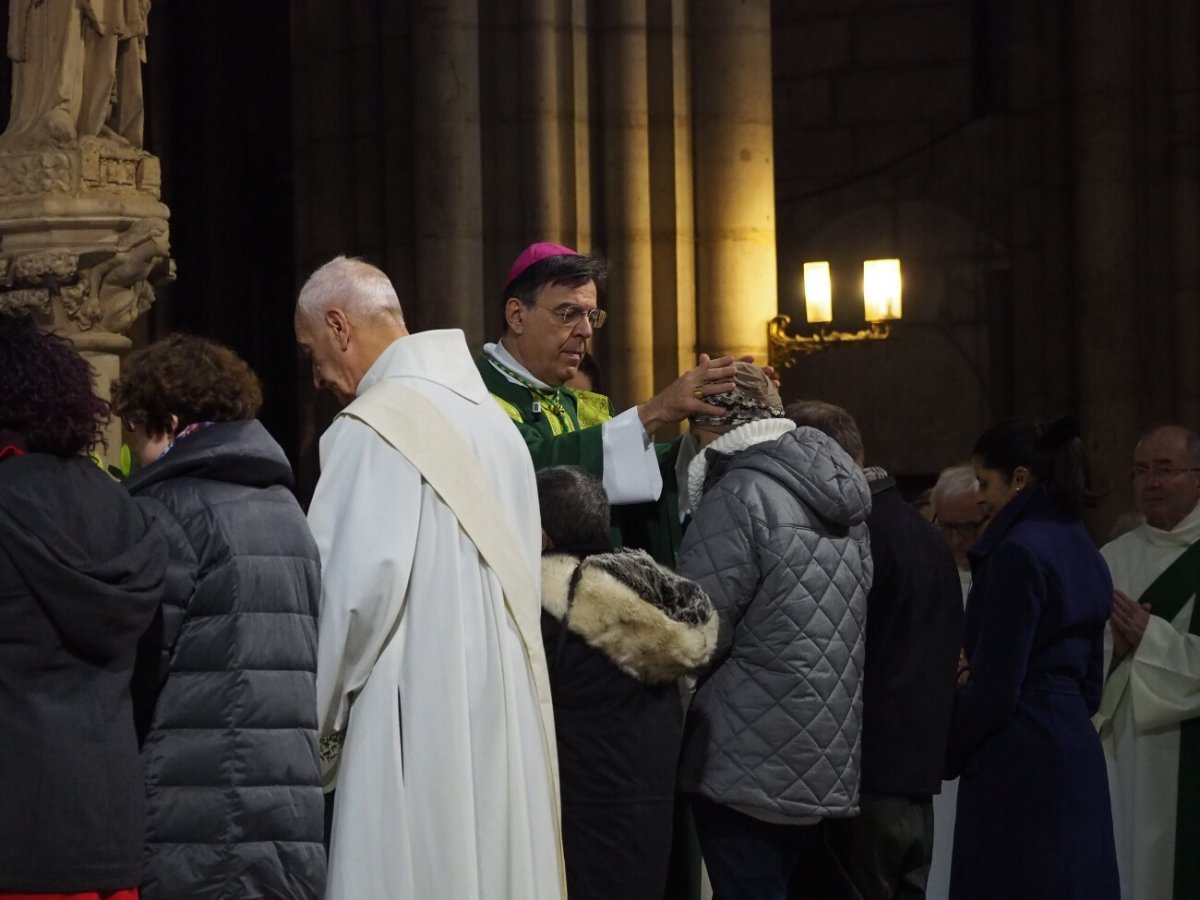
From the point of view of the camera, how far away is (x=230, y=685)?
3.76 metres

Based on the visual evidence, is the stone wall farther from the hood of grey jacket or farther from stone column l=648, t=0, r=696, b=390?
the hood of grey jacket

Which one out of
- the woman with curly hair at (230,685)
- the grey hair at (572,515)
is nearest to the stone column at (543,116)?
the grey hair at (572,515)

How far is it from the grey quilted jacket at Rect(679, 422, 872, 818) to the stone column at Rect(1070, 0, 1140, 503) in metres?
7.71

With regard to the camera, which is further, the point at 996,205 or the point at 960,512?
the point at 996,205

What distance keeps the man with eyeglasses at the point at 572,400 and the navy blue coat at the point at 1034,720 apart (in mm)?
919

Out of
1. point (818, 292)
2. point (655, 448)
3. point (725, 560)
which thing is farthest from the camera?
point (818, 292)

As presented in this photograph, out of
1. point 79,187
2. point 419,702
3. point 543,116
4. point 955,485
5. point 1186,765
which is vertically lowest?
point 1186,765

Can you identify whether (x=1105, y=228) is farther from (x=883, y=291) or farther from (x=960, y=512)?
(x=960, y=512)

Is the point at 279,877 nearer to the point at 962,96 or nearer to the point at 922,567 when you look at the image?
the point at 922,567

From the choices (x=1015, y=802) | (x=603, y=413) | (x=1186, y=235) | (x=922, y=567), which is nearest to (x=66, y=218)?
(x=603, y=413)

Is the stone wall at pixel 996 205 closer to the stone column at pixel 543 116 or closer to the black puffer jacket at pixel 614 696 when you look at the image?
the stone column at pixel 543 116

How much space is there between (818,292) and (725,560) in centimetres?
584

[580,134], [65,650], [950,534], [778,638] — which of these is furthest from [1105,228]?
[65,650]

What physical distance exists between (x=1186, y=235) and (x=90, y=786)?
10.2m
